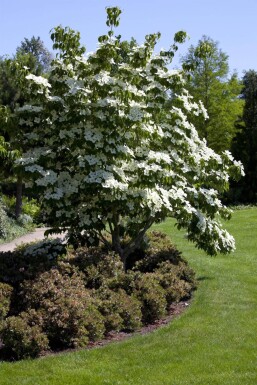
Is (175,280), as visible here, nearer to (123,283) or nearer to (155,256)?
(155,256)

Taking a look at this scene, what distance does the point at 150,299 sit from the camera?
8531 millimetres

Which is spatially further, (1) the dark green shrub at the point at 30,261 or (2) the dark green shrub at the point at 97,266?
(2) the dark green shrub at the point at 97,266

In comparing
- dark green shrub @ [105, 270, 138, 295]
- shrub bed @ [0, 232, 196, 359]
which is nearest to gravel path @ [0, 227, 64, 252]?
shrub bed @ [0, 232, 196, 359]

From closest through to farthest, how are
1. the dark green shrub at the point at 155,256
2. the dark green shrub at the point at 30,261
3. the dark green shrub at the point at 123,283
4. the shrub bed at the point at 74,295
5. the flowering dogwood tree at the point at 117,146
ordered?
1. the shrub bed at the point at 74,295
2. the dark green shrub at the point at 30,261
3. the dark green shrub at the point at 123,283
4. the flowering dogwood tree at the point at 117,146
5. the dark green shrub at the point at 155,256

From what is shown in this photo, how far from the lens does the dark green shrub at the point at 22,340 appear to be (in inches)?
271

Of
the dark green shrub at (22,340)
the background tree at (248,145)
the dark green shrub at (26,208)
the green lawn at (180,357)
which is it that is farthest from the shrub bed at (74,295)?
the background tree at (248,145)

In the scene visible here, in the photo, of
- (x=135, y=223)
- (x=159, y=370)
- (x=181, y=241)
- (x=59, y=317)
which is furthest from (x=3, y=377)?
(x=181, y=241)

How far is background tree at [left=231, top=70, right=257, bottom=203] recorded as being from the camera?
3145 centimetres

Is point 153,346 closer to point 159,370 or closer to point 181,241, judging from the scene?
point 159,370

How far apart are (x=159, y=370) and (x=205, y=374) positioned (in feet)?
1.83

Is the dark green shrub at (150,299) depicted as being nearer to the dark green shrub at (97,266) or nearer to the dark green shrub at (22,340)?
the dark green shrub at (97,266)

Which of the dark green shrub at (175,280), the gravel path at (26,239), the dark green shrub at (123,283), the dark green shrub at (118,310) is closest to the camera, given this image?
the dark green shrub at (118,310)

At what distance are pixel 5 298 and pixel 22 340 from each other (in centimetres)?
109

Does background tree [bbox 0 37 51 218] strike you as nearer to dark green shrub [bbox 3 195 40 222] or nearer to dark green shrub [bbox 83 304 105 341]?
dark green shrub [bbox 3 195 40 222]
